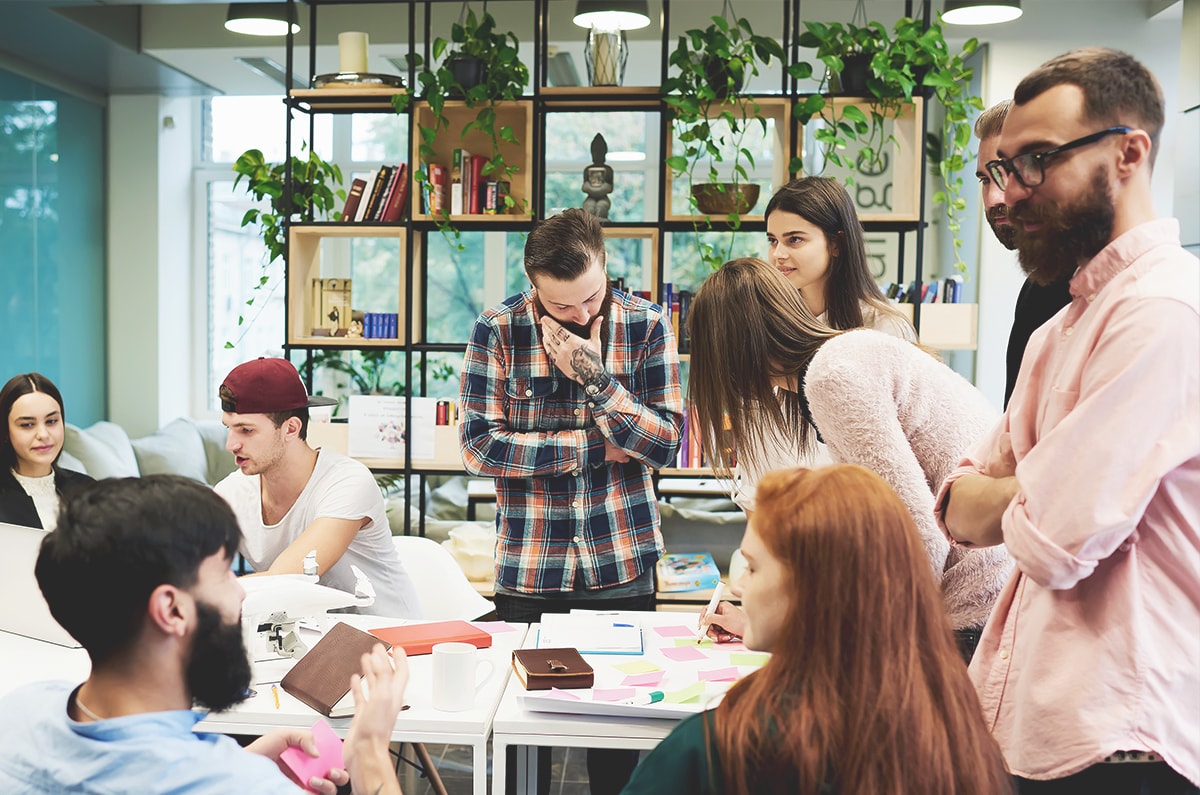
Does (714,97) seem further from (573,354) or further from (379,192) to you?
(573,354)

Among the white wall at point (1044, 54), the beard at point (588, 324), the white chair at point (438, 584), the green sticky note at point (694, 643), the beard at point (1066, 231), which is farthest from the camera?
the white wall at point (1044, 54)

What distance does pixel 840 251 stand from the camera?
2.36 meters

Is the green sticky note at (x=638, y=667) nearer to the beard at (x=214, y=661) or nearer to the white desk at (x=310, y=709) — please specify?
the white desk at (x=310, y=709)

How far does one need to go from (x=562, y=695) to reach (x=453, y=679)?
7.9 inches

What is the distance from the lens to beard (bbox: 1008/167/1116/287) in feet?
3.83

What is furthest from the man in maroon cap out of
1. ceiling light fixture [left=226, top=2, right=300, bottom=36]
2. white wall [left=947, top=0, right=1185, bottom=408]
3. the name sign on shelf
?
white wall [left=947, top=0, right=1185, bottom=408]

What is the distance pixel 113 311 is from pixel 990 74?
19.1ft

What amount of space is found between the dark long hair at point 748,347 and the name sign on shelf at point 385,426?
234 centimetres

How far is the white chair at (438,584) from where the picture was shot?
2824mm

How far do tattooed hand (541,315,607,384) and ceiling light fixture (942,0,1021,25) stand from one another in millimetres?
2889

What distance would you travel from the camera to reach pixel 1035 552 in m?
1.14

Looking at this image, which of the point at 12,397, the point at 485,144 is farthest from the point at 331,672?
the point at 485,144

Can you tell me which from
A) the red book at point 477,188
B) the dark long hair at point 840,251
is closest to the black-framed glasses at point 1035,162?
the dark long hair at point 840,251

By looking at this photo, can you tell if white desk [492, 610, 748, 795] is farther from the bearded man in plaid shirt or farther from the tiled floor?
the tiled floor
